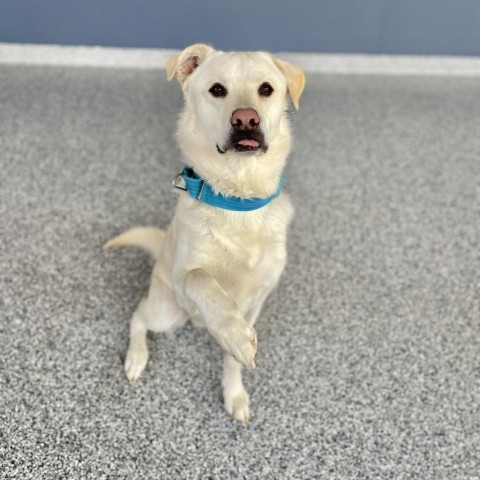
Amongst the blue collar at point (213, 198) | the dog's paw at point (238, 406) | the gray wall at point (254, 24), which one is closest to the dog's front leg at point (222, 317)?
the blue collar at point (213, 198)

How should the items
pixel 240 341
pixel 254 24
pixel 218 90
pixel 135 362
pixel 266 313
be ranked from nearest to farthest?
pixel 240 341
pixel 218 90
pixel 135 362
pixel 266 313
pixel 254 24

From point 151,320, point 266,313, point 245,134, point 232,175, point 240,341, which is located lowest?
point 266,313

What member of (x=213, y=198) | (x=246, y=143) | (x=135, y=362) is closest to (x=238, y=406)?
(x=135, y=362)

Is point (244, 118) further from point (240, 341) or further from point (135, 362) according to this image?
point (135, 362)

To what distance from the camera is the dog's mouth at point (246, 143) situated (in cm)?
105

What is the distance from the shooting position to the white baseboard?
2.42m

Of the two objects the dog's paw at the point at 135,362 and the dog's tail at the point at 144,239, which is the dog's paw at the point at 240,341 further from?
the dog's tail at the point at 144,239

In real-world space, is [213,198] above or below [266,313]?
above

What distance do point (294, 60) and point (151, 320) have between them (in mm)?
1682

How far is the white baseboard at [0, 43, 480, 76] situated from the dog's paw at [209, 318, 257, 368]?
1.79 metres

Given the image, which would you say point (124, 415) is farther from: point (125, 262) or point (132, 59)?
point (132, 59)

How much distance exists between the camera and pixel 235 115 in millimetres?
A: 1036

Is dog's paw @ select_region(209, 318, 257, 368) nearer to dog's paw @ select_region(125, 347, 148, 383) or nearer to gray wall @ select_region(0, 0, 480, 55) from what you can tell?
dog's paw @ select_region(125, 347, 148, 383)

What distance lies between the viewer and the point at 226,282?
1.14m
